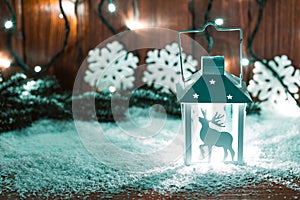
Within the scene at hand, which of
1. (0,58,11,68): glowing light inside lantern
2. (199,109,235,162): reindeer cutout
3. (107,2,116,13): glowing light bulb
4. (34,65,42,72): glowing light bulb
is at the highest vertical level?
(107,2,116,13): glowing light bulb

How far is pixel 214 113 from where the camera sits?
1.02 m

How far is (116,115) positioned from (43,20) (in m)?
0.53

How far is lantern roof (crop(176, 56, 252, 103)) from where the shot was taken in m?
1.00

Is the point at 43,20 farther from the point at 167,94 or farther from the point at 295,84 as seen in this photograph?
the point at 295,84

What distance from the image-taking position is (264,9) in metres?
1.61

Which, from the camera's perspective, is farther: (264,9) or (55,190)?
(264,9)

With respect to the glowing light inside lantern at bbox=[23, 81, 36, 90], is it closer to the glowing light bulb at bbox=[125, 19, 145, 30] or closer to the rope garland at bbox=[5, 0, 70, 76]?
the rope garland at bbox=[5, 0, 70, 76]

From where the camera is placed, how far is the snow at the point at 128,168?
0.96 m

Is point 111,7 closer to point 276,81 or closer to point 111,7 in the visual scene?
point 111,7

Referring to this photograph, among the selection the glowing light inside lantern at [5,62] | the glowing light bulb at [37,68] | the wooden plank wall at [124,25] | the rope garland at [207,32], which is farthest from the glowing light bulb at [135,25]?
the glowing light inside lantern at [5,62]


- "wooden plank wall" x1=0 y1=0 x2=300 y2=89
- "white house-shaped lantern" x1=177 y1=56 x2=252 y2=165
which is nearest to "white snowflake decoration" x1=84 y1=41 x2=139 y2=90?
"wooden plank wall" x1=0 y1=0 x2=300 y2=89

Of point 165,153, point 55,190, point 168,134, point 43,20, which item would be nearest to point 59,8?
point 43,20

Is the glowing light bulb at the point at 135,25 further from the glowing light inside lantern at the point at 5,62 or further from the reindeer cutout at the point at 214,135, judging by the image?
the reindeer cutout at the point at 214,135

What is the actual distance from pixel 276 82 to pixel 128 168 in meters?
0.84
